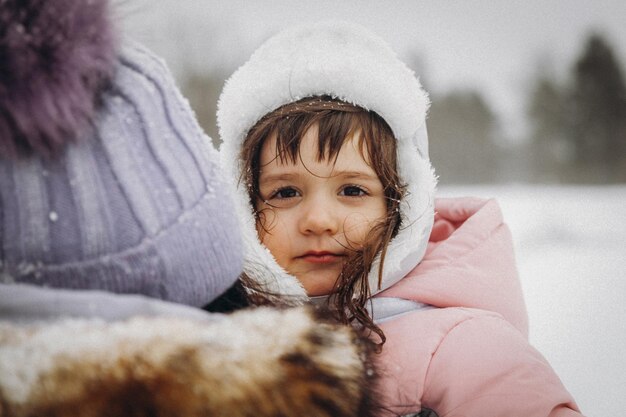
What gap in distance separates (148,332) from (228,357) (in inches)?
3.8

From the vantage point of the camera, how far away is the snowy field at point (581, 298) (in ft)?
7.11

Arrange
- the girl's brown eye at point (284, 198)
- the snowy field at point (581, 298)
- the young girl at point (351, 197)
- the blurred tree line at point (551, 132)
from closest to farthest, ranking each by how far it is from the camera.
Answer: the young girl at point (351, 197) < the girl's brown eye at point (284, 198) < the snowy field at point (581, 298) < the blurred tree line at point (551, 132)

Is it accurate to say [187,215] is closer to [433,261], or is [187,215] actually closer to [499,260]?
[433,261]

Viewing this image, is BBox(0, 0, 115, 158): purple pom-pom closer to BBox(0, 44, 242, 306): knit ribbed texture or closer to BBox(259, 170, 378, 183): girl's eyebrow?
BBox(0, 44, 242, 306): knit ribbed texture

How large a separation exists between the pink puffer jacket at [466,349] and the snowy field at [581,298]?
3.27 feet

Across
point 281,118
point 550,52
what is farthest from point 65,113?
point 550,52

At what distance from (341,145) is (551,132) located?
2565 centimetres

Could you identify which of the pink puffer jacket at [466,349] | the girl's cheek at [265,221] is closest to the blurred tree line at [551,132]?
the girl's cheek at [265,221]

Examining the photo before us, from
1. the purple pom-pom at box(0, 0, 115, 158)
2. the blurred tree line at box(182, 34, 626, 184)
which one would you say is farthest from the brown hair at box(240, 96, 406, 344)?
the blurred tree line at box(182, 34, 626, 184)

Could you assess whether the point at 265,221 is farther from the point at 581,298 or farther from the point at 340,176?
the point at 581,298

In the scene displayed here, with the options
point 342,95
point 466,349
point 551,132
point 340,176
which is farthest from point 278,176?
point 551,132

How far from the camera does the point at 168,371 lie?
51cm

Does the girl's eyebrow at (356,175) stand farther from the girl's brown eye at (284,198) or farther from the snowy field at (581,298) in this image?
→ the snowy field at (581,298)

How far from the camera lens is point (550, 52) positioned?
27562mm
